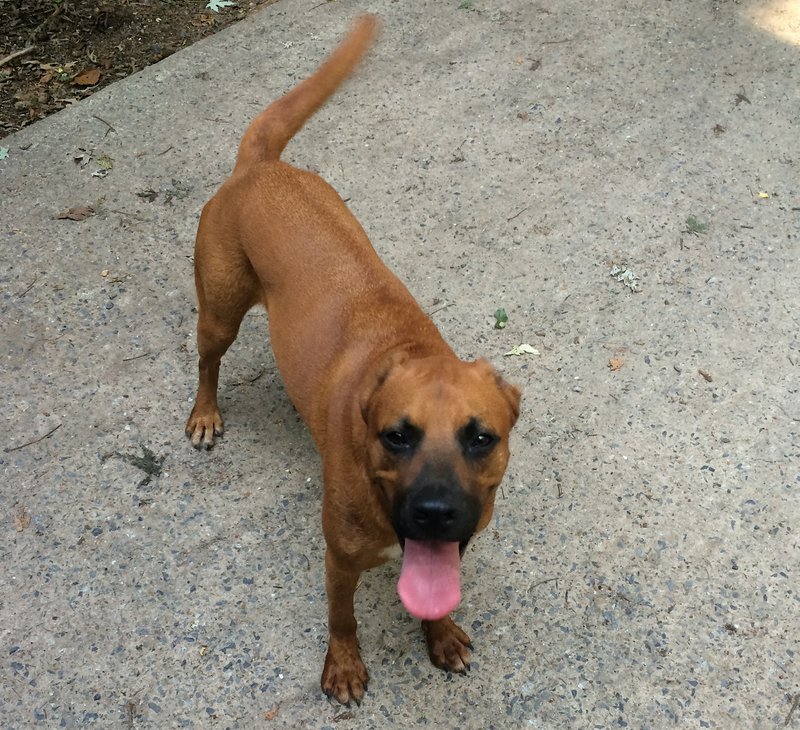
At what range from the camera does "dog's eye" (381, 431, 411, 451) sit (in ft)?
7.77

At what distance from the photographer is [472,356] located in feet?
13.7

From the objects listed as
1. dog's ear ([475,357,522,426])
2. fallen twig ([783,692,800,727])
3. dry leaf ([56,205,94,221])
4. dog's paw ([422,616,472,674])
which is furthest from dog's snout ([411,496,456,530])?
dry leaf ([56,205,94,221])

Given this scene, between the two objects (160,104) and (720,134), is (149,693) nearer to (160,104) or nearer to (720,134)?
(160,104)

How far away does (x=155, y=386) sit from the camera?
4059mm

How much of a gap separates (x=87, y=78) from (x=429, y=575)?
5087 mm

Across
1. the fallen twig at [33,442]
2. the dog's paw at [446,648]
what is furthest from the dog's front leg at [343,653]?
the fallen twig at [33,442]

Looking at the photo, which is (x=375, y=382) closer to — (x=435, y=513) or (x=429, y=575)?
Answer: (x=435, y=513)

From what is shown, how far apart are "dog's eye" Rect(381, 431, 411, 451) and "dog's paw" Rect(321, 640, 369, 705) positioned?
39.5 inches

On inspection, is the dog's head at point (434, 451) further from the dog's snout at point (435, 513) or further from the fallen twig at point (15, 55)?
the fallen twig at point (15, 55)

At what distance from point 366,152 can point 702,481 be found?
3010mm

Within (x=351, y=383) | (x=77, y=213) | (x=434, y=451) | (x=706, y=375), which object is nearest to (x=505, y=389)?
(x=434, y=451)

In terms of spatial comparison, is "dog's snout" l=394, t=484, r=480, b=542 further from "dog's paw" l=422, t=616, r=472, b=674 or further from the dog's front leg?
"dog's paw" l=422, t=616, r=472, b=674

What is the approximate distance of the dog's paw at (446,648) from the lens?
3006 mm

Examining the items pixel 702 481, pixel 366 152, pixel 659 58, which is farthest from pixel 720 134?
pixel 702 481
